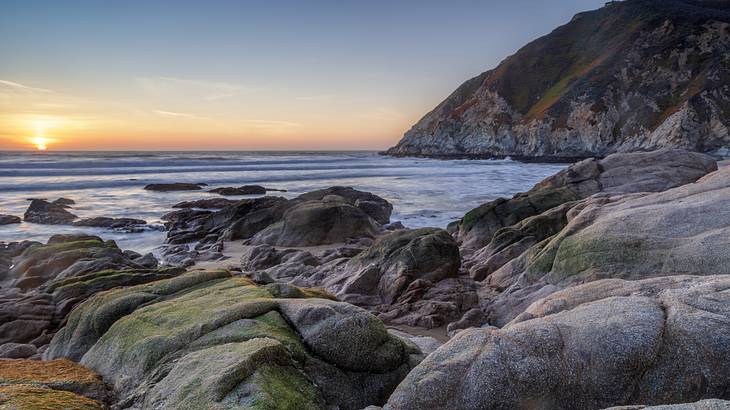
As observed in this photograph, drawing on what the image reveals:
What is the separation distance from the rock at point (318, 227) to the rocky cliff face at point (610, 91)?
60.0 m

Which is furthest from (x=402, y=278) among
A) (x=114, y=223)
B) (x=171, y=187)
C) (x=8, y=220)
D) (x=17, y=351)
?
(x=171, y=187)

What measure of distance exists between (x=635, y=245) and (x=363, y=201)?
1798 centimetres

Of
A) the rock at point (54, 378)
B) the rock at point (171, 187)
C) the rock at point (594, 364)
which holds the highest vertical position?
the rock at point (594, 364)

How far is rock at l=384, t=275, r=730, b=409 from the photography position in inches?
168

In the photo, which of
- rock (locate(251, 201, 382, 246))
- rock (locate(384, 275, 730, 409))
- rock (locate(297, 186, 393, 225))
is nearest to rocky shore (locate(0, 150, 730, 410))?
rock (locate(384, 275, 730, 409))

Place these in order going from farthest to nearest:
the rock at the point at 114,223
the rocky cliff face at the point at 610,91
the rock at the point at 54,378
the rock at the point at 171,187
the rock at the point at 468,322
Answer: the rocky cliff face at the point at 610,91 < the rock at the point at 171,187 < the rock at the point at 114,223 < the rock at the point at 468,322 < the rock at the point at 54,378

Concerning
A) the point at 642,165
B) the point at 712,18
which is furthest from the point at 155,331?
the point at 712,18

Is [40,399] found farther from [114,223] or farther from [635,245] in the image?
[114,223]

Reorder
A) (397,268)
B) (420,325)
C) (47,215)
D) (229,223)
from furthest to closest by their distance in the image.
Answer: (47,215) < (229,223) < (397,268) < (420,325)

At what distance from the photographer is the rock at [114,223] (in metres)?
23.7

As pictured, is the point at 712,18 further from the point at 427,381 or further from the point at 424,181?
the point at 427,381

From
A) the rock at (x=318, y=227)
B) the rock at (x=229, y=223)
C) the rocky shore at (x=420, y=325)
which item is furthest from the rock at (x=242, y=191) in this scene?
the rocky shore at (x=420, y=325)

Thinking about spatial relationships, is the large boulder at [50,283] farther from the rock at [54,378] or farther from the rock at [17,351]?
the rock at [54,378]

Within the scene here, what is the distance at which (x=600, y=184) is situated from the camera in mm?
17734
